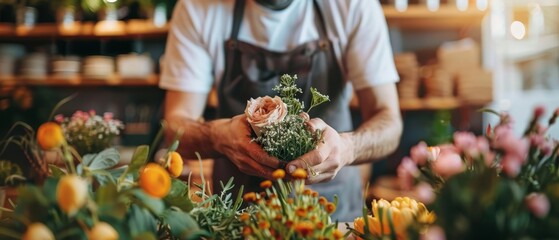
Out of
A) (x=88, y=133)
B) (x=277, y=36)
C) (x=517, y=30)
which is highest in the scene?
Answer: (x=277, y=36)

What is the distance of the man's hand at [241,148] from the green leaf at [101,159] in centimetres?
24

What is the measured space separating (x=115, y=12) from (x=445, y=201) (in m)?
2.47

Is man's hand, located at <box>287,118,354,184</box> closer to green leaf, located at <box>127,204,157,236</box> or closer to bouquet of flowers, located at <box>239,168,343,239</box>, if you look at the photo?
bouquet of flowers, located at <box>239,168,343,239</box>

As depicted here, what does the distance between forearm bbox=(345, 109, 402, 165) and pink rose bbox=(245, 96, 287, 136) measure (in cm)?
41

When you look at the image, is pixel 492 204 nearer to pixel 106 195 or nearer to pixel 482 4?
Result: pixel 106 195

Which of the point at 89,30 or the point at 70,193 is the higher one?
the point at 70,193

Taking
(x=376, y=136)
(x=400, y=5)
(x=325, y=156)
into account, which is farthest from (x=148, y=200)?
(x=400, y=5)

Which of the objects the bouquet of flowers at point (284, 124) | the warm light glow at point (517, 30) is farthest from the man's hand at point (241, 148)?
the warm light glow at point (517, 30)

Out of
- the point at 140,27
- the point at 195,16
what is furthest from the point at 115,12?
the point at 195,16

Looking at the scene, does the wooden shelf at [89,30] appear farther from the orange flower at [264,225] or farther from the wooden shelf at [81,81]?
the orange flower at [264,225]

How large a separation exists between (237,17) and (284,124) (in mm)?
773

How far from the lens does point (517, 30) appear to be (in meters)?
2.86

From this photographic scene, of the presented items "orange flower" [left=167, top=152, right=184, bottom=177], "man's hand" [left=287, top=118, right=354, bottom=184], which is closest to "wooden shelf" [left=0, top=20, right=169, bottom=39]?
"man's hand" [left=287, top=118, right=354, bottom=184]

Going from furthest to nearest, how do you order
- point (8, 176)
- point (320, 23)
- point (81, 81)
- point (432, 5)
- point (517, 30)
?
point (517, 30)
point (81, 81)
point (432, 5)
point (320, 23)
point (8, 176)
